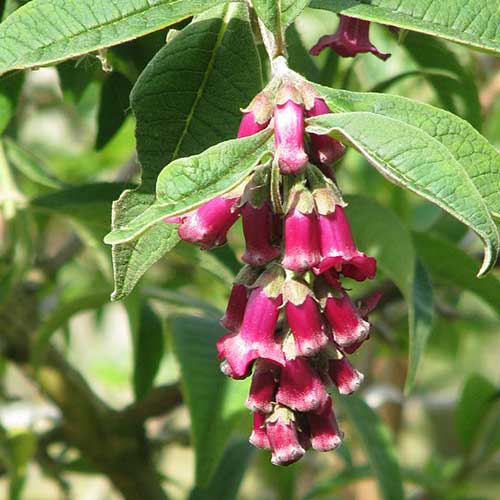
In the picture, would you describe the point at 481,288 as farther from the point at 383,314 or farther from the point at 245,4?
the point at 383,314

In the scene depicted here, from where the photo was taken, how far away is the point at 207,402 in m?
1.32

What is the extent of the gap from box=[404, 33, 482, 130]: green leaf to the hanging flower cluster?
50 cm

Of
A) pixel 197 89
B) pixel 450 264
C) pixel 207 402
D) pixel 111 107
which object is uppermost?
pixel 197 89

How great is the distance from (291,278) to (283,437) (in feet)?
0.38

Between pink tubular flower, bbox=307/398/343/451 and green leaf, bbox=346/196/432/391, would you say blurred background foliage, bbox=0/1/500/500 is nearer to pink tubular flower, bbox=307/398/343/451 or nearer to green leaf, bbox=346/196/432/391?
green leaf, bbox=346/196/432/391

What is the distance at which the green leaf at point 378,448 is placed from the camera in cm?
148

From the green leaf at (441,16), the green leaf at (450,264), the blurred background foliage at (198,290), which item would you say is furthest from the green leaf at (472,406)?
the green leaf at (441,16)

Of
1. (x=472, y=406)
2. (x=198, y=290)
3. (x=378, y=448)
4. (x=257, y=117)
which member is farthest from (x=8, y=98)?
(x=198, y=290)

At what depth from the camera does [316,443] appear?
0.79 metres

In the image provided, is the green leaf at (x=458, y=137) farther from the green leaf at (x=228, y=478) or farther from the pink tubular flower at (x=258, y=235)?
the green leaf at (x=228, y=478)

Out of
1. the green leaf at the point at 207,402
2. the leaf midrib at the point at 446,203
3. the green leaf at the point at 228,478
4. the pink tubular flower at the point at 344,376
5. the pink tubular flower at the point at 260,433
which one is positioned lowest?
the green leaf at the point at 228,478

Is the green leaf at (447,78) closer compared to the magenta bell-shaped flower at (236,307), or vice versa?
the magenta bell-shaped flower at (236,307)

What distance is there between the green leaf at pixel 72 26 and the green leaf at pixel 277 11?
0.05 metres

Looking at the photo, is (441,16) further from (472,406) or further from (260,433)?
(472,406)
